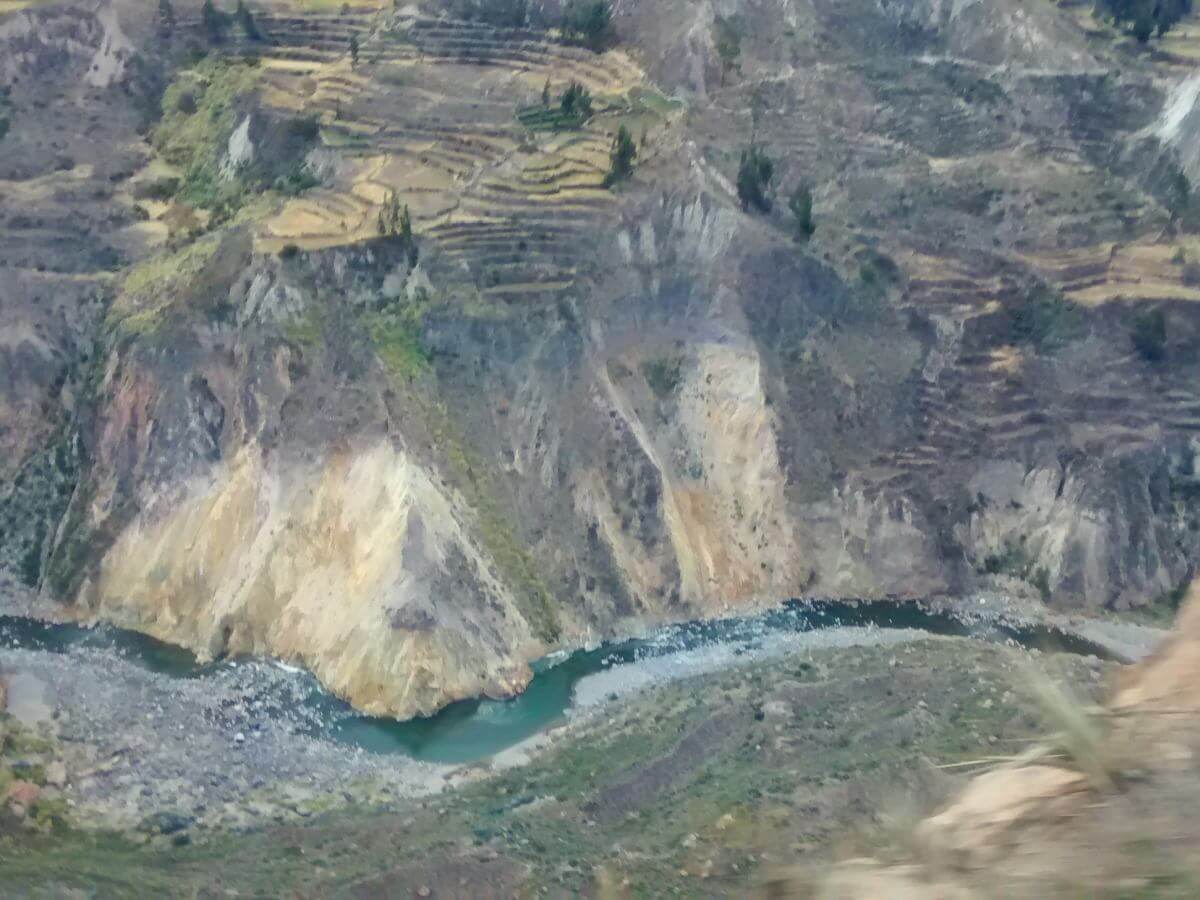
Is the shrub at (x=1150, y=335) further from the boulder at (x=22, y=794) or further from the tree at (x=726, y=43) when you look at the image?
the boulder at (x=22, y=794)

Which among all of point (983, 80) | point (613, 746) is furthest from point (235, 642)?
point (983, 80)

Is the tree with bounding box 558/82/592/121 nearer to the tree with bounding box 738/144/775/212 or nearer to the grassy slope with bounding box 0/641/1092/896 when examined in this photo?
the tree with bounding box 738/144/775/212

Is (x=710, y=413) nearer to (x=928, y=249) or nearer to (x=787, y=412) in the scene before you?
(x=787, y=412)

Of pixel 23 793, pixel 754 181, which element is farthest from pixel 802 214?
pixel 23 793

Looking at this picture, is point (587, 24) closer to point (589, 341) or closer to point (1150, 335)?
point (589, 341)

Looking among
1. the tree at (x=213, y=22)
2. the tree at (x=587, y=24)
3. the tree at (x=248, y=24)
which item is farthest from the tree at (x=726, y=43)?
the tree at (x=213, y=22)


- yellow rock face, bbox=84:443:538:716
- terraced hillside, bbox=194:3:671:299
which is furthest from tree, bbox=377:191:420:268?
yellow rock face, bbox=84:443:538:716
